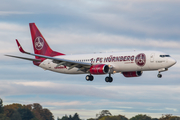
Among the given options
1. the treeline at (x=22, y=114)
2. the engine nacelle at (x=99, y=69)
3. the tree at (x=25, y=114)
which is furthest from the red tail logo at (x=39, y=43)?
the tree at (x=25, y=114)

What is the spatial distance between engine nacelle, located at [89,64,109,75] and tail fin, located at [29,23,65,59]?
1723 centimetres

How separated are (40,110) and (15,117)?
29775 mm

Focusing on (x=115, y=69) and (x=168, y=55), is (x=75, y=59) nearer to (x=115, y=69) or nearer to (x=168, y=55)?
(x=115, y=69)

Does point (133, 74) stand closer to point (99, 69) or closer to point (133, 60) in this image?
point (133, 60)

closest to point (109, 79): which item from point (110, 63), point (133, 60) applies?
point (110, 63)

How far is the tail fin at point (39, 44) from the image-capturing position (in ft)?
332

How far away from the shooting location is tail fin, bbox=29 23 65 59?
10125 centimetres

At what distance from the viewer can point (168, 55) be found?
8150 centimetres

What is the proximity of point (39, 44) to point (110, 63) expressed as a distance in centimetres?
2377

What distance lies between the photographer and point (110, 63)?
86000 millimetres

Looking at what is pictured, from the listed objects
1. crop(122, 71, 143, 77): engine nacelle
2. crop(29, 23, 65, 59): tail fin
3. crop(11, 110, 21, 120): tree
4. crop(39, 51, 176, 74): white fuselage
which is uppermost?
crop(29, 23, 65, 59): tail fin

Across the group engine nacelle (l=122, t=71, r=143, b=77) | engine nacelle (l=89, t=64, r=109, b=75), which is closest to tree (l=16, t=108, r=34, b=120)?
engine nacelle (l=122, t=71, r=143, b=77)

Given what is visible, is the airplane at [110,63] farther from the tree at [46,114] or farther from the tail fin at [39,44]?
the tree at [46,114]

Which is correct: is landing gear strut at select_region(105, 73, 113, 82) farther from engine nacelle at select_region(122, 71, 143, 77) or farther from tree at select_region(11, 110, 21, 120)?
tree at select_region(11, 110, 21, 120)
